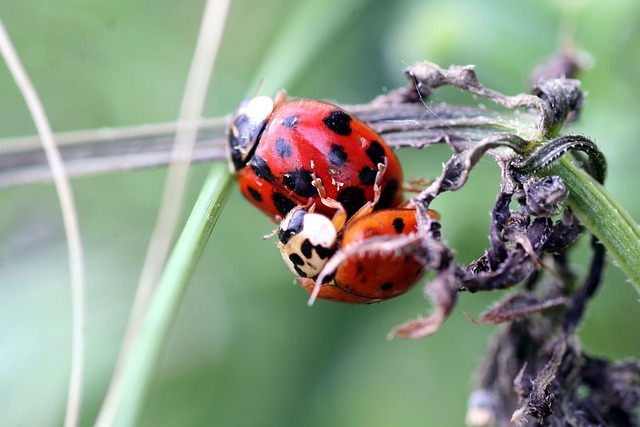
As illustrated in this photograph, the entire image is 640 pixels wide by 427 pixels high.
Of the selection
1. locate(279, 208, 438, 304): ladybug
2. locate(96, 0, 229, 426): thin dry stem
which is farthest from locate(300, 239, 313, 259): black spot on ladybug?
locate(96, 0, 229, 426): thin dry stem

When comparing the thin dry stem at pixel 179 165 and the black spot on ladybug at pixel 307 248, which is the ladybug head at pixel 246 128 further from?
the black spot on ladybug at pixel 307 248

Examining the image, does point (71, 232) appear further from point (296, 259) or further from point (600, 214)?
point (600, 214)

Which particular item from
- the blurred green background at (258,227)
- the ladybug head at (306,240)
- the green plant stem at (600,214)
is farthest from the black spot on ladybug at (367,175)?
the blurred green background at (258,227)

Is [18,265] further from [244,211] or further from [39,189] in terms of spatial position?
[244,211]

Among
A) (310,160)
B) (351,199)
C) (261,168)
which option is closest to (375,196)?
(351,199)

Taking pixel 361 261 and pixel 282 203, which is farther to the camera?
pixel 282 203

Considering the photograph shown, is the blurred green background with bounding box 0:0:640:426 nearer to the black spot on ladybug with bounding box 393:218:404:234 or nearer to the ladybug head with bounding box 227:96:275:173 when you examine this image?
the ladybug head with bounding box 227:96:275:173
